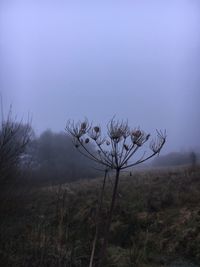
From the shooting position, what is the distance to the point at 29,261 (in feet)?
30.9

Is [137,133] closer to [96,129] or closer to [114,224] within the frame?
[96,129]

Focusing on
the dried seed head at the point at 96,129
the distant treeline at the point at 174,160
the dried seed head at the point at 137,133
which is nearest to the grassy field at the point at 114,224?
the dried seed head at the point at 96,129

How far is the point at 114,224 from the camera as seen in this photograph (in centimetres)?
1562

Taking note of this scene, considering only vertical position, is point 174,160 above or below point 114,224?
above

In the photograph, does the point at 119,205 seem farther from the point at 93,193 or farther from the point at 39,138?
the point at 39,138

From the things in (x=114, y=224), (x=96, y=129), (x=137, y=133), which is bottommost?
(x=114, y=224)

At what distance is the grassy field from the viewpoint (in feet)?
32.6

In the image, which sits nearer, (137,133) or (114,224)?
(137,133)

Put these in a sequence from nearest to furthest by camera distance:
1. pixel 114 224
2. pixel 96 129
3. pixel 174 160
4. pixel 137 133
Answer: pixel 137 133 → pixel 96 129 → pixel 114 224 → pixel 174 160

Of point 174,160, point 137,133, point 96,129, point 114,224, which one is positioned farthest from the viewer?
point 174,160

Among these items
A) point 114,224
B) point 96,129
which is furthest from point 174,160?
point 96,129

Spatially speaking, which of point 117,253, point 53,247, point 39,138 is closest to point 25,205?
point 117,253

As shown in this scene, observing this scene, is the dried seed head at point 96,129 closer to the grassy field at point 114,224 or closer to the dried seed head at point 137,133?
the dried seed head at point 137,133

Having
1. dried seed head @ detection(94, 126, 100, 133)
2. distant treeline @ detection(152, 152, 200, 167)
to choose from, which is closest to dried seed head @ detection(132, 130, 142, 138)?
dried seed head @ detection(94, 126, 100, 133)
